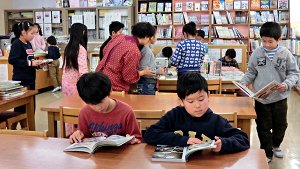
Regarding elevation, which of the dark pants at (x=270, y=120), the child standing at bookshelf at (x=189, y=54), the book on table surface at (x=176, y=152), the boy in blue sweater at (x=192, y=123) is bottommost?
the dark pants at (x=270, y=120)

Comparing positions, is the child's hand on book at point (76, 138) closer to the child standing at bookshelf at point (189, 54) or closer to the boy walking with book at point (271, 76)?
the boy walking with book at point (271, 76)

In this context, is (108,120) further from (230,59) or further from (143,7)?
(143,7)

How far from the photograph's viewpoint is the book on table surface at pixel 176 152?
1.50m

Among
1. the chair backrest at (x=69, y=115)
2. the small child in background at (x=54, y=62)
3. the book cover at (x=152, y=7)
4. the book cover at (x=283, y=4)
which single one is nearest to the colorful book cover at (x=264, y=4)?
the book cover at (x=283, y=4)

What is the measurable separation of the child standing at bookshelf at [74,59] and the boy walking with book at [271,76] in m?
1.59

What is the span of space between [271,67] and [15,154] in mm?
2238

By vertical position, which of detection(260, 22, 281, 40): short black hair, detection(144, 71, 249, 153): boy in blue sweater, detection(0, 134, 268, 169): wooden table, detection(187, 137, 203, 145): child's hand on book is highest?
detection(260, 22, 281, 40): short black hair

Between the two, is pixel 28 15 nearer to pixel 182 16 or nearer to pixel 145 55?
pixel 182 16

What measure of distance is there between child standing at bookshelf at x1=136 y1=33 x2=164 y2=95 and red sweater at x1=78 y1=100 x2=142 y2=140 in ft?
4.97

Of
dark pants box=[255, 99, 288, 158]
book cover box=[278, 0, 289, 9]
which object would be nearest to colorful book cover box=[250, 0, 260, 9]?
book cover box=[278, 0, 289, 9]

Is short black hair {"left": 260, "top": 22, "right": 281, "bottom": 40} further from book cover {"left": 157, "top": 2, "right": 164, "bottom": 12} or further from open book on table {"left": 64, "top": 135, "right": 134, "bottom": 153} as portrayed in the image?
book cover {"left": 157, "top": 2, "right": 164, "bottom": 12}

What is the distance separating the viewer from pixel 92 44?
922 centimetres

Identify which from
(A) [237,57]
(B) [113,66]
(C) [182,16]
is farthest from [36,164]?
(C) [182,16]

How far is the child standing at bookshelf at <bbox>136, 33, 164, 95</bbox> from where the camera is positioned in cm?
346
